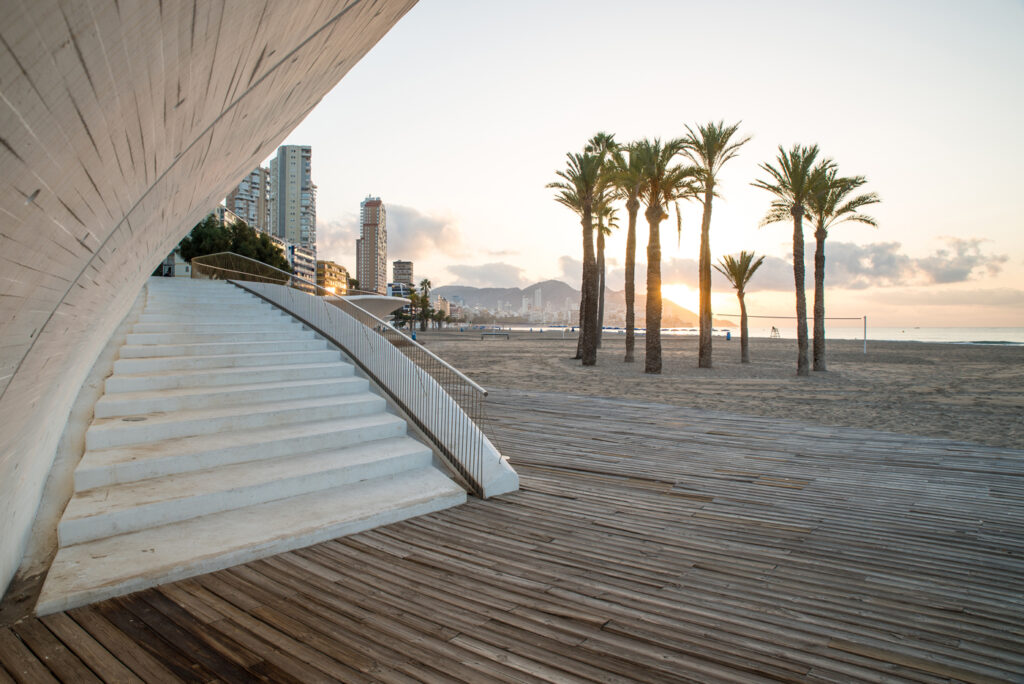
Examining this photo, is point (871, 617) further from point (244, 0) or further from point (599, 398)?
point (599, 398)

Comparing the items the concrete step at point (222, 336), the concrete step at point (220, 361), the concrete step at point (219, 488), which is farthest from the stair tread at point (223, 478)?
the concrete step at point (222, 336)

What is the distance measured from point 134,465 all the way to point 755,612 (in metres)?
5.66

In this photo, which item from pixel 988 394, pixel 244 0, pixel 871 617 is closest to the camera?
pixel 244 0

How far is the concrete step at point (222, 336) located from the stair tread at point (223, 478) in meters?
3.87

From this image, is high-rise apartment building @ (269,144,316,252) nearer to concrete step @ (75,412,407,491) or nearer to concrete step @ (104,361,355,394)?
concrete step @ (104,361,355,394)

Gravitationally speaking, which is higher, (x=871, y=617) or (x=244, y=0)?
(x=244, y=0)

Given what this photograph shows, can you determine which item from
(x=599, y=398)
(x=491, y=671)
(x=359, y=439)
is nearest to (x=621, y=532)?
(x=491, y=671)

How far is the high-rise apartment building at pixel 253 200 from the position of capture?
160 m

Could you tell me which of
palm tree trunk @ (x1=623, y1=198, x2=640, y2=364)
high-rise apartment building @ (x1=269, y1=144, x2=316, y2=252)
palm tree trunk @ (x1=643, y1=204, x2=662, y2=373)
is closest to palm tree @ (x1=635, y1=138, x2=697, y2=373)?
palm tree trunk @ (x1=643, y1=204, x2=662, y2=373)

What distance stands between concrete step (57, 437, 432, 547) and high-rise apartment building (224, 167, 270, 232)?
167m

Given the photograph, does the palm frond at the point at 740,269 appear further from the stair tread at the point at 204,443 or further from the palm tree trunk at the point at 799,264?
the stair tread at the point at 204,443

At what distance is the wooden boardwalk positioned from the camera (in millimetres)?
3096

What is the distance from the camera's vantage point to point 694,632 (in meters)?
3.44

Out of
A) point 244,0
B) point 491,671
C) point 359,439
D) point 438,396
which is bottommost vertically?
point 491,671
